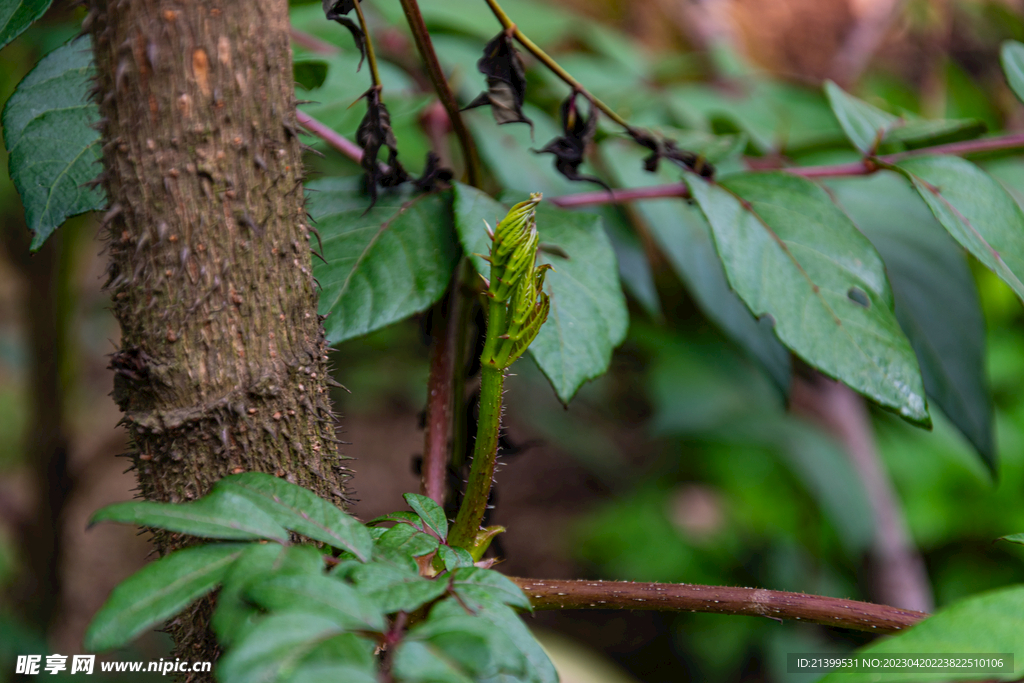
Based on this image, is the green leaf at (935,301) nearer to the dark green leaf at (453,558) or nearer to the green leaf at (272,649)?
the dark green leaf at (453,558)

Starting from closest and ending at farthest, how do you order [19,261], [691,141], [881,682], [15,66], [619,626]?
[881,682] → [691,141] → [15,66] → [19,261] → [619,626]

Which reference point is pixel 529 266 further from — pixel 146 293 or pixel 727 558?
A: pixel 727 558

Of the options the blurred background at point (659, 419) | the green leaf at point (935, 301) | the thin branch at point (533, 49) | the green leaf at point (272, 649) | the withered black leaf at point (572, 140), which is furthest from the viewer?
the blurred background at point (659, 419)

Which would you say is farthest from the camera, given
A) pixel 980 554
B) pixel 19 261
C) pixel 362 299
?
pixel 980 554

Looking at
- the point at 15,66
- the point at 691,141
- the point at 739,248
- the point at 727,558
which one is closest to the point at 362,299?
the point at 739,248

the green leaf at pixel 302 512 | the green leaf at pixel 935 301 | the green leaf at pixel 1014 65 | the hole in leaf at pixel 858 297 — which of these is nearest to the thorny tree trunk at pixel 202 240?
the green leaf at pixel 302 512

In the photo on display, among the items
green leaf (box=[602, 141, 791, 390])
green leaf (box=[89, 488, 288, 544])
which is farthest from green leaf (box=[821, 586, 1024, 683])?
green leaf (box=[602, 141, 791, 390])
